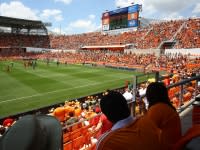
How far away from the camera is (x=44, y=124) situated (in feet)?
6.54

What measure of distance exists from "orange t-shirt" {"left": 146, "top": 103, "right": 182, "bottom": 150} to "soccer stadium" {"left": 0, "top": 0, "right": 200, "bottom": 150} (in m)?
0.01

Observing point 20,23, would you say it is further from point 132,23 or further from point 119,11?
point 132,23

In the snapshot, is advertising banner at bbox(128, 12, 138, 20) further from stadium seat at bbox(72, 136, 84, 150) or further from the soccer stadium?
stadium seat at bbox(72, 136, 84, 150)

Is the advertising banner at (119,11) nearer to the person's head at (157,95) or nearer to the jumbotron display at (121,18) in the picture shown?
the jumbotron display at (121,18)

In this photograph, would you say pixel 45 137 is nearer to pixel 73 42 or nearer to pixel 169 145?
pixel 169 145

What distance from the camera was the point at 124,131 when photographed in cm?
223

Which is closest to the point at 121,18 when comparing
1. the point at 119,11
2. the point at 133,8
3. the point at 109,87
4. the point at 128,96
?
the point at 119,11

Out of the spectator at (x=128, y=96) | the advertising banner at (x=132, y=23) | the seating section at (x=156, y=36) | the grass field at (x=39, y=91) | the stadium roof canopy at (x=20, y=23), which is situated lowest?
the grass field at (x=39, y=91)

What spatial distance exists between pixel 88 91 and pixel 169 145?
1992cm

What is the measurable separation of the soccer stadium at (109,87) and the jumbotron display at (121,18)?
0.02m

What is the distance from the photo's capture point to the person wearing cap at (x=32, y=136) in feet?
5.75

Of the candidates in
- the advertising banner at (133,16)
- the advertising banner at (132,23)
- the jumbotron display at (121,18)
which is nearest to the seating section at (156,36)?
the advertising banner at (132,23)

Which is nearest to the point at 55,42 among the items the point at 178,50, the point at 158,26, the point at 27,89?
the point at 158,26

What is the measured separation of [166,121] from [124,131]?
989 millimetres
